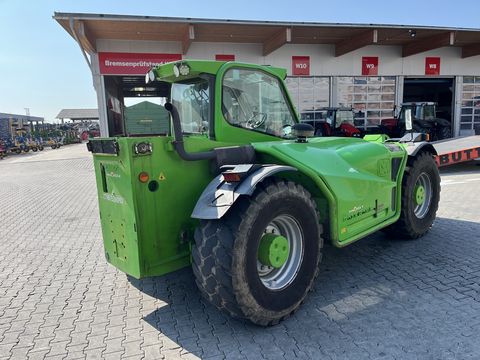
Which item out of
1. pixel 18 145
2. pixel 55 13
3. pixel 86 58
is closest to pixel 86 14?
pixel 55 13

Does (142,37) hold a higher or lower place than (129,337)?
higher

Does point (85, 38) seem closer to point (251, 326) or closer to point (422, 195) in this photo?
point (422, 195)

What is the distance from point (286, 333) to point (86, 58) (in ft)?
48.5

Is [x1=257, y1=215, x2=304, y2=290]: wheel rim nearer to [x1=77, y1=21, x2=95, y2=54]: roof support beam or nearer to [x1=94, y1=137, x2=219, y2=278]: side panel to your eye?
[x1=94, y1=137, x2=219, y2=278]: side panel

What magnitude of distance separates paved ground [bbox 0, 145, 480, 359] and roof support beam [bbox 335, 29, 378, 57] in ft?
42.7

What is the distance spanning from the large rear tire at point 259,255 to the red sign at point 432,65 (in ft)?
64.1

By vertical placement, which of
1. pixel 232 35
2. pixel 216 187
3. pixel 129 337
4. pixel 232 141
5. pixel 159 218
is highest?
pixel 232 35

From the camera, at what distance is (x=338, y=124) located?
17.6 m

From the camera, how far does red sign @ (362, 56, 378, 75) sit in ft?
60.7

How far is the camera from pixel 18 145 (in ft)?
91.7

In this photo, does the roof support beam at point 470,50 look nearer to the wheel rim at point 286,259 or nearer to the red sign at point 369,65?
the red sign at point 369,65

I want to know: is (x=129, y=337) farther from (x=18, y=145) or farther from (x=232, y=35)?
(x=18, y=145)

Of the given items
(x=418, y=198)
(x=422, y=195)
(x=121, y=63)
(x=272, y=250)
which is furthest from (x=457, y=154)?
(x=121, y=63)

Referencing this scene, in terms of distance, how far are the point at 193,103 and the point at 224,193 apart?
128cm
